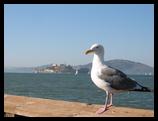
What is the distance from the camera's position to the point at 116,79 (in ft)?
13.5

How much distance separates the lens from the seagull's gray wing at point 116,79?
160 inches

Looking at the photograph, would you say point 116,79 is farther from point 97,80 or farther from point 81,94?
point 81,94

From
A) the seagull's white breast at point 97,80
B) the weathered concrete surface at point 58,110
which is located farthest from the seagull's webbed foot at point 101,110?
the seagull's white breast at point 97,80

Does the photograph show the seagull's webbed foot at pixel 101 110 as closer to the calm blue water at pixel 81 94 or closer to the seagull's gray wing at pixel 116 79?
the seagull's gray wing at pixel 116 79

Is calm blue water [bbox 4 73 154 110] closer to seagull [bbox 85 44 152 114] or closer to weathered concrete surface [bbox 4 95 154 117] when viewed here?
seagull [bbox 85 44 152 114]

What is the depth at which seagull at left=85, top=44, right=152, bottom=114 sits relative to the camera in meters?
4.04

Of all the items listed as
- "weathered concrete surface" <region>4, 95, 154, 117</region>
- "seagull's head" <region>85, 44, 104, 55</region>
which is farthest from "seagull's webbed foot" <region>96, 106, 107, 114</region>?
"seagull's head" <region>85, 44, 104, 55</region>

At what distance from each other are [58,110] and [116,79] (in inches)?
31.2

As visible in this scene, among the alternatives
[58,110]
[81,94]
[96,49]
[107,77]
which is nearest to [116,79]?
[107,77]

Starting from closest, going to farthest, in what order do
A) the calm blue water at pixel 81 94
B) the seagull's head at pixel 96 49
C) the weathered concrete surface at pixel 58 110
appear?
the weathered concrete surface at pixel 58 110
the seagull's head at pixel 96 49
the calm blue water at pixel 81 94

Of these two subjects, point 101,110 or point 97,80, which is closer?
point 101,110
